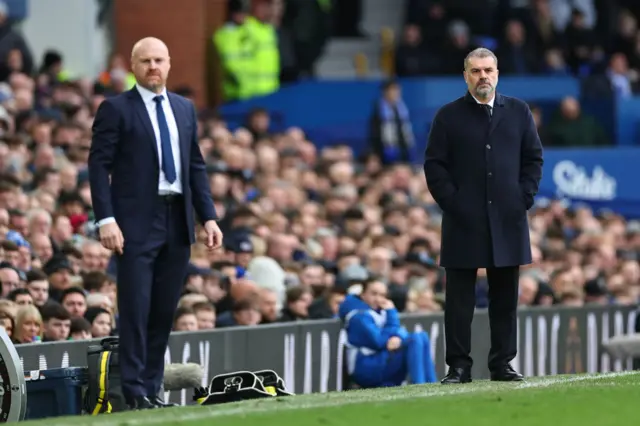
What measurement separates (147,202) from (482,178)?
2.03m

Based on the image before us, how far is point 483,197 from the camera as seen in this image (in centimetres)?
1117

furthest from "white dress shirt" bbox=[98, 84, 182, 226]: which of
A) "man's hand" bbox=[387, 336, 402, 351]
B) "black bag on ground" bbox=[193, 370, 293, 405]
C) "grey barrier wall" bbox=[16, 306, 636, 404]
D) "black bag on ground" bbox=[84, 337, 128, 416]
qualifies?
"man's hand" bbox=[387, 336, 402, 351]

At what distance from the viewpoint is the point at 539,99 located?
25609 millimetres

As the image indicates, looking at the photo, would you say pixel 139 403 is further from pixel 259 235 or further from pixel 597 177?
pixel 597 177

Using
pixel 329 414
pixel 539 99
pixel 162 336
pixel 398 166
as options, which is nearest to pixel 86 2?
pixel 398 166

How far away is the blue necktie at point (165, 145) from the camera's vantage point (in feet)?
34.5

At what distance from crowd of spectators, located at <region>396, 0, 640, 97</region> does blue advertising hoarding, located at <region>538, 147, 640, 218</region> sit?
1060 millimetres

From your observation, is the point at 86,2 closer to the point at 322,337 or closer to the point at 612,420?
the point at 322,337

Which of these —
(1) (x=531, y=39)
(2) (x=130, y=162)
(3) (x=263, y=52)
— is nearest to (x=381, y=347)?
(2) (x=130, y=162)

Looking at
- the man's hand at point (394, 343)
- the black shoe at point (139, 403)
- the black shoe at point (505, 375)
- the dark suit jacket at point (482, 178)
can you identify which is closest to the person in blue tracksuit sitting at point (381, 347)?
the man's hand at point (394, 343)

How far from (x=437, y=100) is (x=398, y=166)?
169 cm

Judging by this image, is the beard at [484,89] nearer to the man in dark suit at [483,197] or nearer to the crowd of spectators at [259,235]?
the man in dark suit at [483,197]

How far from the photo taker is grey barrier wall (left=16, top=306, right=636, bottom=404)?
1345 cm

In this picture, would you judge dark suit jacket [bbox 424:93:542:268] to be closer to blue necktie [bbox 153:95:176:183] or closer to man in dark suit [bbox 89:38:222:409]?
man in dark suit [bbox 89:38:222:409]
